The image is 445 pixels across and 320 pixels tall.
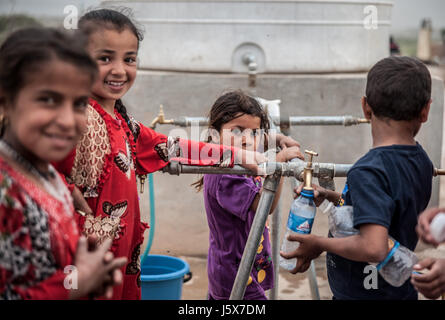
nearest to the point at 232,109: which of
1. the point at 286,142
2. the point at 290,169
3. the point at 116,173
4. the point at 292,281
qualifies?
the point at 286,142

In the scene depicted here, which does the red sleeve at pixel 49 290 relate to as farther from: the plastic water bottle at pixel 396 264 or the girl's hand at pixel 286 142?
the girl's hand at pixel 286 142

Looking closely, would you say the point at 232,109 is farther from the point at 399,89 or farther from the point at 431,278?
the point at 431,278

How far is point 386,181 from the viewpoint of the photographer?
66.1 inches

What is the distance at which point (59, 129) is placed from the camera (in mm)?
1298

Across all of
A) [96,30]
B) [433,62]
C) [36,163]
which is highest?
[433,62]

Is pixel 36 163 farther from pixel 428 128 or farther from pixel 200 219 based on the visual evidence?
pixel 428 128

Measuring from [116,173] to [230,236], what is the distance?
717 millimetres

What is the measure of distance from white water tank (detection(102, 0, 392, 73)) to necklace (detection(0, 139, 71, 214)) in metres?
3.63

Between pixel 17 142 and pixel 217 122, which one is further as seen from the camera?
pixel 217 122

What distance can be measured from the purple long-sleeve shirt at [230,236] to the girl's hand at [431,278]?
848 millimetres

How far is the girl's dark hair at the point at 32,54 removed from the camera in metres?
1.28

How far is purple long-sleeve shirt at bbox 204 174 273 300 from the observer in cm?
234
